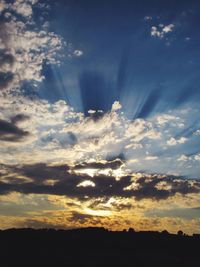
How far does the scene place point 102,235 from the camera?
163 metres

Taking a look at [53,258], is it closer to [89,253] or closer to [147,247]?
[89,253]

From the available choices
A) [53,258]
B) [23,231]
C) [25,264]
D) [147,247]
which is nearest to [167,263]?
[147,247]

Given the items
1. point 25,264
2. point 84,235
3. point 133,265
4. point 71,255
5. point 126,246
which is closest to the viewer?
point 25,264

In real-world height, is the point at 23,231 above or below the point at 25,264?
above

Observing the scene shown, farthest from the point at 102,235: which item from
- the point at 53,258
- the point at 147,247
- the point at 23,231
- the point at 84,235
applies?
the point at 53,258

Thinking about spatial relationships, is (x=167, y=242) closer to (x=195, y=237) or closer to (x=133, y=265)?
(x=195, y=237)

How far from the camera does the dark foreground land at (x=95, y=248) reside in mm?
120062

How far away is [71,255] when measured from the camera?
128750 mm

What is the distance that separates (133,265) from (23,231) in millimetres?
64397

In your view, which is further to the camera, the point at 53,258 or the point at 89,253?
the point at 89,253

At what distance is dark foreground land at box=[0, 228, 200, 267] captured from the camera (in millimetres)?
120062

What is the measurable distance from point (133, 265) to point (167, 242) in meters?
44.1

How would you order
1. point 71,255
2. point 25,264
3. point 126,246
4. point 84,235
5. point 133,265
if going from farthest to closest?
point 84,235
point 126,246
point 71,255
point 133,265
point 25,264

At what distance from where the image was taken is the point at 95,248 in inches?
5728
